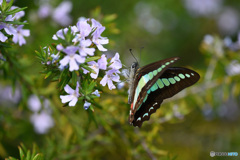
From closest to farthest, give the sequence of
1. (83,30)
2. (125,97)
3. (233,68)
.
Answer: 1. (83,30)
2. (125,97)
3. (233,68)

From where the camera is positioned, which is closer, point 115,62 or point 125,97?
point 115,62

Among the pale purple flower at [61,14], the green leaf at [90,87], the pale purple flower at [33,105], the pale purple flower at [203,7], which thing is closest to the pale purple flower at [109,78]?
the green leaf at [90,87]

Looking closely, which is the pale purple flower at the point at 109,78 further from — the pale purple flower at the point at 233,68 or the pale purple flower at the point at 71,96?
the pale purple flower at the point at 233,68

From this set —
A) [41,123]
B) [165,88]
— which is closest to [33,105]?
[41,123]

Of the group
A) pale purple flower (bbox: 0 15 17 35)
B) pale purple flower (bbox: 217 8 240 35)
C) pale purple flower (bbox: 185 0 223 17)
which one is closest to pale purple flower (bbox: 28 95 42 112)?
pale purple flower (bbox: 0 15 17 35)

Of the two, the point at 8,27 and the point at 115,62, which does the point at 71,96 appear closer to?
the point at 115,62

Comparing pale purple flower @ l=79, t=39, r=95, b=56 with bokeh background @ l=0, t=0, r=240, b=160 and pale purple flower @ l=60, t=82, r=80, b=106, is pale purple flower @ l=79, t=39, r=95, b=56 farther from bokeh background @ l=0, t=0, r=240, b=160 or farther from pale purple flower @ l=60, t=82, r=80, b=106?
bokeh background @ l=0, t=0, r=240, b=160

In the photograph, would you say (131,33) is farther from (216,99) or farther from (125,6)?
(216,99)
